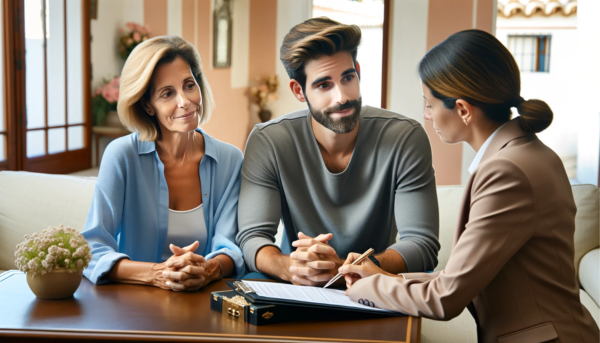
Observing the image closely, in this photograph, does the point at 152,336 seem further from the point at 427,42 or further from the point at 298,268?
the point at 427,42

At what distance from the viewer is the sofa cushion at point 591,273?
2236mm

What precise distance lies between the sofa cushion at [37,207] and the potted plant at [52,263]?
125 centimetres

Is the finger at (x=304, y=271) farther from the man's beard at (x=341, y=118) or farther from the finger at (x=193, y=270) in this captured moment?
the man's beard at (x=341, y=118)

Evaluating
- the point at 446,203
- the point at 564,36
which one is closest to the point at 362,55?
the point at 446,203

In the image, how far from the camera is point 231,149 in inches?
74.4

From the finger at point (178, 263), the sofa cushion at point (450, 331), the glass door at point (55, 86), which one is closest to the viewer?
the finger at point (178, 263)

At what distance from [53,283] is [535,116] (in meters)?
1.13

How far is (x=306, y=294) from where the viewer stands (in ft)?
4.19

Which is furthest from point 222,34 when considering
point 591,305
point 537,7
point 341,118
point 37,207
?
point 537,7

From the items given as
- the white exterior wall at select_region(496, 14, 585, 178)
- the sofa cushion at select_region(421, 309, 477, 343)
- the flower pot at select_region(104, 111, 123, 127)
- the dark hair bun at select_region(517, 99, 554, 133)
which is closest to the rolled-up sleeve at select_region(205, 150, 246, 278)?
the sofa cushion at select_region(421, 309, 477, 343)

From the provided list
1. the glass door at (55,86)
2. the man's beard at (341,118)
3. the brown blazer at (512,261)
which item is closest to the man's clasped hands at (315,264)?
the brown blazer at (512,261)

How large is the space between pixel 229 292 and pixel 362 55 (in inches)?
257

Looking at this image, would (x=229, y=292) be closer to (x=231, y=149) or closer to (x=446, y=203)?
(x=231, y=149)

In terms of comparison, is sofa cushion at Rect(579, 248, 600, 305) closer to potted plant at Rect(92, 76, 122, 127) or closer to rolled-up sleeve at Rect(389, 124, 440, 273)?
rolled-up sleeve at Rect(389, 124, 440, 273)
